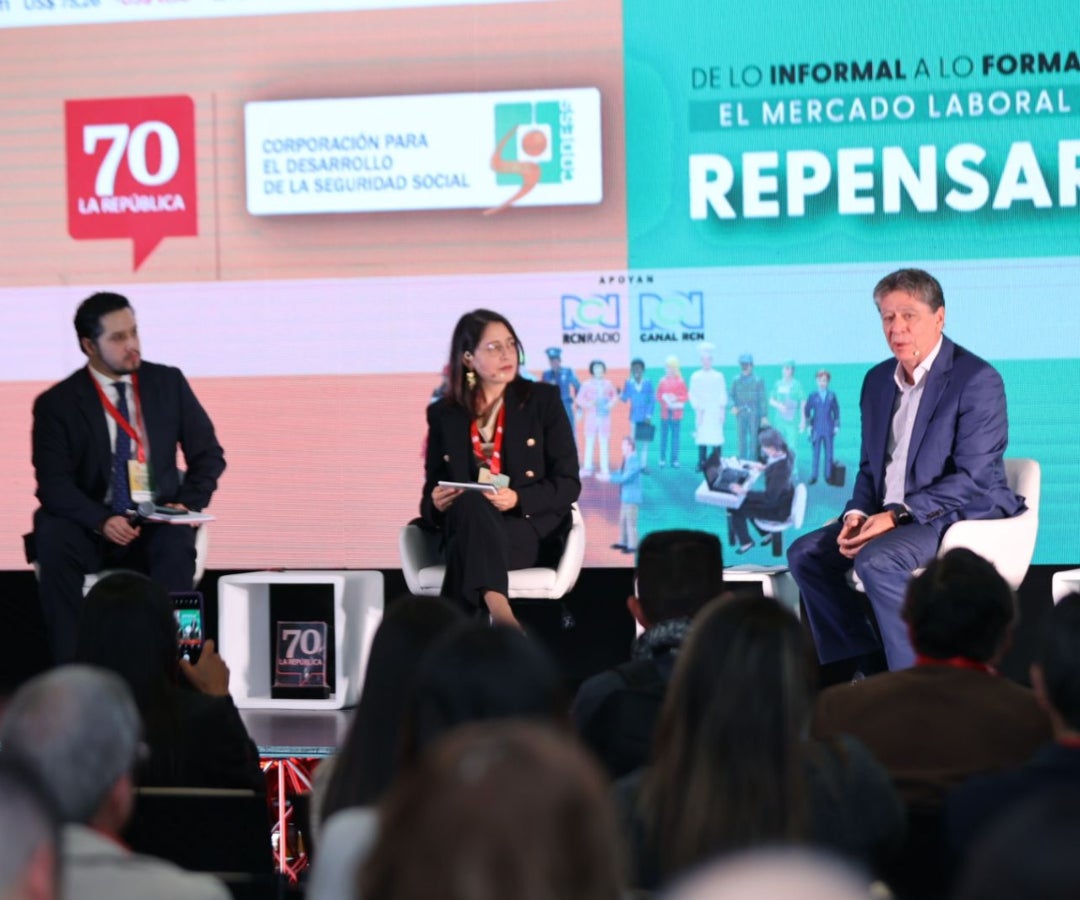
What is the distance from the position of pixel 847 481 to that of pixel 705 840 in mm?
4414

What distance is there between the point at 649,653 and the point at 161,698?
864mm

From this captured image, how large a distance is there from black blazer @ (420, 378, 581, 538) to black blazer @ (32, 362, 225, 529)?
82cm

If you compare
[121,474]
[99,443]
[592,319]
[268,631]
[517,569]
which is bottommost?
[268,631]

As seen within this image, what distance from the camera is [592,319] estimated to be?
6.05 metres

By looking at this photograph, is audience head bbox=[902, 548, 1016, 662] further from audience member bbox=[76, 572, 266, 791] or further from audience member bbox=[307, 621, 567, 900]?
audience member bbox=[76, 572, 266, 791]

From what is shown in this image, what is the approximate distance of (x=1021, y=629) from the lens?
582 centimetres

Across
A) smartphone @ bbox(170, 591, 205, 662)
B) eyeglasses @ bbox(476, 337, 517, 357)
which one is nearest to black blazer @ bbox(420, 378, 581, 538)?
eyeglasses @ bbox(476, 337, 517, 357)

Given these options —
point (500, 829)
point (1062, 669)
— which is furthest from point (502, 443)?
point (500, 829)

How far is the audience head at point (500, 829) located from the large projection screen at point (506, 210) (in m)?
5.14

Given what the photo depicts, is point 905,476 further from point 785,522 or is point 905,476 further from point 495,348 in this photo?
point 495,348

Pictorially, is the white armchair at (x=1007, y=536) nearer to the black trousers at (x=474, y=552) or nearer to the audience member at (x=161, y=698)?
the black trousers at (x=474, y=552)

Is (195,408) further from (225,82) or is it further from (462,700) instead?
(462,700)

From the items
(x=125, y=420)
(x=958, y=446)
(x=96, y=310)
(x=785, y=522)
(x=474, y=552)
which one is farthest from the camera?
(x=785, y=522)

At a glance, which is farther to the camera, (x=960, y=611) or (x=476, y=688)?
(x=960, y=611)
